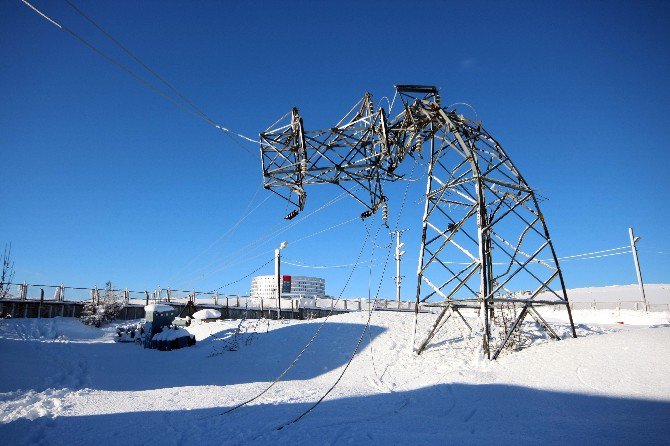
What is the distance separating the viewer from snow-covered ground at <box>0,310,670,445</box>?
5.41 meters

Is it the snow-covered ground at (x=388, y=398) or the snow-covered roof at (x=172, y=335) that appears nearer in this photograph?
the snow-covered ground at (x=388, y=398)

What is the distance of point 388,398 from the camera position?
8.13 meters

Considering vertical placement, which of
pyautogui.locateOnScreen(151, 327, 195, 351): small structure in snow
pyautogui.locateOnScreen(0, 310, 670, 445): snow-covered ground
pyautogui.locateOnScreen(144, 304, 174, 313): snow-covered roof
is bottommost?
pyautogui.locateOnScreen(151, 327, 195, 351): small structure in snow

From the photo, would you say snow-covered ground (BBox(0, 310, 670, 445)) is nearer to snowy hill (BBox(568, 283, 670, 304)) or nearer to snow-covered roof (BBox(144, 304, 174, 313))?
snow-covered roof (BBox(144, 304, 174, 313))

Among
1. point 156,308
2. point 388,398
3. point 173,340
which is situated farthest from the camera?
point 156,308

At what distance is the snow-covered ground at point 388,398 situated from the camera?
5410 millimetres

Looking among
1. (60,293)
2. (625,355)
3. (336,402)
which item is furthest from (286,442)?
(60,293)

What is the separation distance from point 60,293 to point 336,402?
32.7m

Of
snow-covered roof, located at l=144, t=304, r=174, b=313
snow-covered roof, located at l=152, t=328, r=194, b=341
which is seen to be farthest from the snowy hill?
snow-covered roof, located at l=144, t=304, r=174, b=313

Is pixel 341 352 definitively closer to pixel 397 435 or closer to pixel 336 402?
pixel 336 402

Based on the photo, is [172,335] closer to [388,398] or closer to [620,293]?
[388,398]

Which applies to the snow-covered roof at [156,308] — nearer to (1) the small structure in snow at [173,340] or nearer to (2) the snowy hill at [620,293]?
(1) the small structure in snow at [173,340]

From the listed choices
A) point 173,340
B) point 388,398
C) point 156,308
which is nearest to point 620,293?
point 173,340

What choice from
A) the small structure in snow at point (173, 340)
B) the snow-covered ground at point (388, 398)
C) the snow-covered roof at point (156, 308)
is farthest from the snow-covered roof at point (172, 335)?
the snow-covered ground at point (388, 398)
